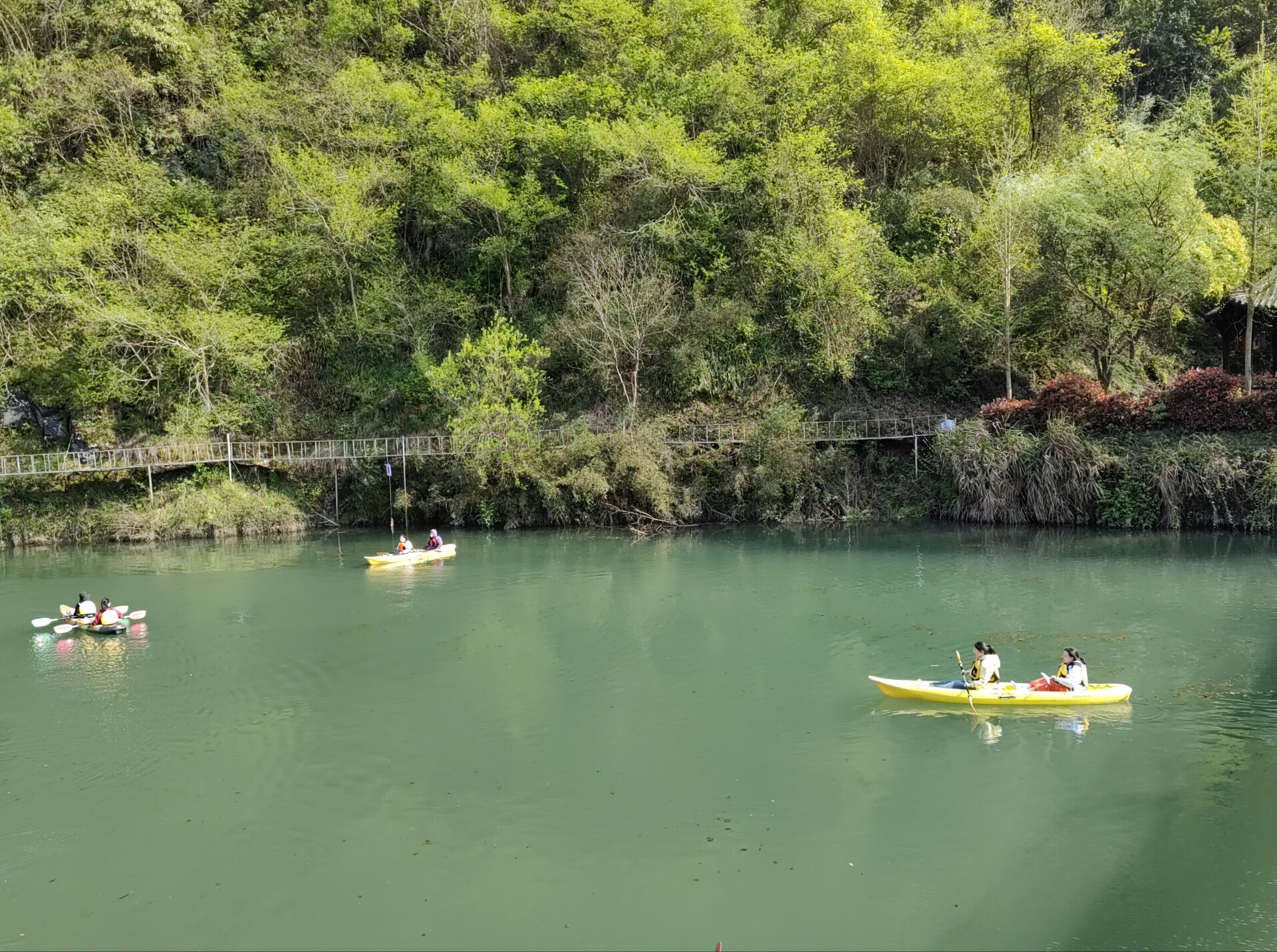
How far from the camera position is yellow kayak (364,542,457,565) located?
89.3ft

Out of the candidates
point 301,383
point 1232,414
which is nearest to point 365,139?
point 301,383

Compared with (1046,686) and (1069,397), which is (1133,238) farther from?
(1046,686)

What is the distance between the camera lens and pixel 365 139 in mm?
38938

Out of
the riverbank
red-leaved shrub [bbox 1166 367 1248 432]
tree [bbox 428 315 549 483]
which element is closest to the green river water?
the riverbank

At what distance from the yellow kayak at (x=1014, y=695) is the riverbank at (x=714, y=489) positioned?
14817mm

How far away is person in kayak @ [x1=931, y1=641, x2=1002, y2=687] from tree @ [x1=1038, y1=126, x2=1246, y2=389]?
18350 mm

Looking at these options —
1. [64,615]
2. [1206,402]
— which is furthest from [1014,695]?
[64,615]

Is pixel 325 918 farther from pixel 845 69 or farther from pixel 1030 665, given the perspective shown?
pixel 845 69

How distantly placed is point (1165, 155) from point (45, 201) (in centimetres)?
4037

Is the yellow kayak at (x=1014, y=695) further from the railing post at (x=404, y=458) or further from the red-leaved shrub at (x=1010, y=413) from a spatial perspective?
the railing post at (x=404, y=458)

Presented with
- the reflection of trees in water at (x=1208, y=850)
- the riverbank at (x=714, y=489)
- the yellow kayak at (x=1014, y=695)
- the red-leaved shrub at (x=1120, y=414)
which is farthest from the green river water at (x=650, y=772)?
the red-leaved shrub at (x=1120, y=414)

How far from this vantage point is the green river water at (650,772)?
950 cm

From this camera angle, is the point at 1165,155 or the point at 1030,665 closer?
the point at 1030,665

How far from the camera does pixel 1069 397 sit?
1129 inches
